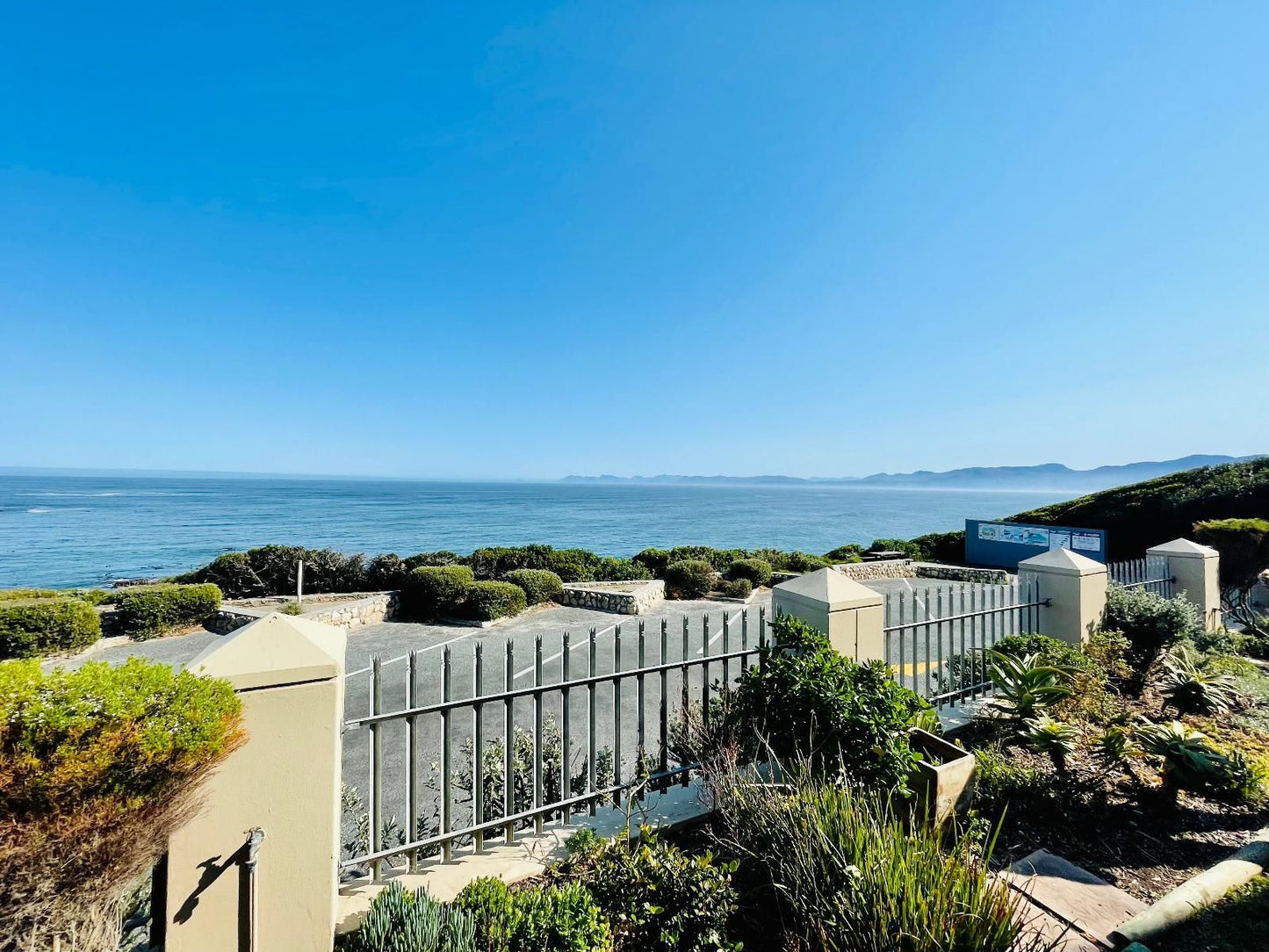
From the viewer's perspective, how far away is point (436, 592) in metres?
12.8

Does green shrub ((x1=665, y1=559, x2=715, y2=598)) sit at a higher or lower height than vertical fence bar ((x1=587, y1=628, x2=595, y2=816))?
lower

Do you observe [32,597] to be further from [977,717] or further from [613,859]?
[977,717]

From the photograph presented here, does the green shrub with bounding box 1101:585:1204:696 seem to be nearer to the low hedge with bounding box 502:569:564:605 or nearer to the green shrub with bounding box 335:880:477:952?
the green shrub with bounding box 335:880:477:952

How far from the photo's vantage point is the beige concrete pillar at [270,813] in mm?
2160

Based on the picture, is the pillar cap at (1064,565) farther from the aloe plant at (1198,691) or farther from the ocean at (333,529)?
the ocean at (333,529)

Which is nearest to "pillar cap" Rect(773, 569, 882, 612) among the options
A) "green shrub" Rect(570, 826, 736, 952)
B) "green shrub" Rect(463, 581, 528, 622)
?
"green shrub" Rect(570, 826, 736, 952)

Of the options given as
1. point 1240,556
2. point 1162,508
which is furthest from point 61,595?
point 1162,508

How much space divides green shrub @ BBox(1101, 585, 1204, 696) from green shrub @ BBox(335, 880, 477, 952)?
725 centimetres

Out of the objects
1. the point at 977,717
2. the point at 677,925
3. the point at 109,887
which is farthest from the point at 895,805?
the point at 109,887

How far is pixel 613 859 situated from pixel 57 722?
234 cm

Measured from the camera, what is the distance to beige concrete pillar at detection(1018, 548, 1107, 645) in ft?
19.9

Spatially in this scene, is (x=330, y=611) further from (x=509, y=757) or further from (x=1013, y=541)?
(x=1013, y=541)

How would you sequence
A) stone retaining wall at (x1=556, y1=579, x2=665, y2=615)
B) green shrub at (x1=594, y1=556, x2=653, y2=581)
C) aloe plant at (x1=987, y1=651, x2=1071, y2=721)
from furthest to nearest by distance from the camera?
green shrub at (x1=594, y1=556, x2=653, y2=581), stone retaining wall at (x1=556, y1=579, x2=665, y2=615), aloe plant at (x1=987, y1=651, x2=1071, y2=721)

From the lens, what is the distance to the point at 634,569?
19.2 meters
